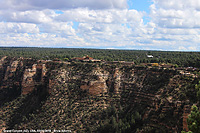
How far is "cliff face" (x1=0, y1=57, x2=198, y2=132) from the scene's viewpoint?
53.7 meters

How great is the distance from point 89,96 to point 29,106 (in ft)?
70.5

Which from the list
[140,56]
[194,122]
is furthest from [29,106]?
[140,56]

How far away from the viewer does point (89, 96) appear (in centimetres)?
6988

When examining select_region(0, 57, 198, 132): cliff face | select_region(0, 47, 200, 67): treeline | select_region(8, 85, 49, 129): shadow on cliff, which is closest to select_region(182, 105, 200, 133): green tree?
select_region(0, 57, 198, 132): cliff face

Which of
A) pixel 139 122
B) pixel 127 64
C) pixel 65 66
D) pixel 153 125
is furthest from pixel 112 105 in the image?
pixel 65 66

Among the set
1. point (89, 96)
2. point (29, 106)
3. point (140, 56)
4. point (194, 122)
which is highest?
point (140, 56)

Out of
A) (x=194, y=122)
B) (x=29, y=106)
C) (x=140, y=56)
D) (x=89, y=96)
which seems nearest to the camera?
(x=194, y=122)

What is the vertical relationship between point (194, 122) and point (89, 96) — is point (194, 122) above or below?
above

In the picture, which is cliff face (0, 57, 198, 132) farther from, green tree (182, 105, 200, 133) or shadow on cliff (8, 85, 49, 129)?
green tree (182, 105, 200, 133)

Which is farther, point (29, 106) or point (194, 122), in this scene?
point (29, 106)

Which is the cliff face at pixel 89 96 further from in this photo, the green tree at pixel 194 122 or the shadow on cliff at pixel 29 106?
the green tree at pixel 194 122

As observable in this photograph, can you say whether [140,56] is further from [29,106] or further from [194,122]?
[194,122]

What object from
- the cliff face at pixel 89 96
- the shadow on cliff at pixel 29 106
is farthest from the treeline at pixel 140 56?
the shadow on cliff at pixel 29 106

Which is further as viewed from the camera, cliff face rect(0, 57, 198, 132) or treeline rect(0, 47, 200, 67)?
treeline rect(0, 47, 200, 67)
